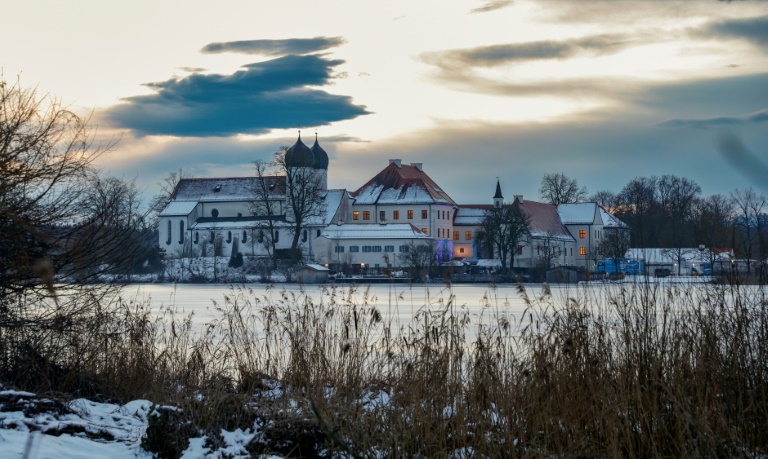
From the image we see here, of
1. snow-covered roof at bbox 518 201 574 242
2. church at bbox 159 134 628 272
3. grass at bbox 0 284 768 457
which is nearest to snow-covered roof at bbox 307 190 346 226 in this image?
Result: church at bbox 159 134 628 272

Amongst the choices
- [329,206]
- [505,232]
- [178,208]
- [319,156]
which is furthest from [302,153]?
Answer: [505,232]

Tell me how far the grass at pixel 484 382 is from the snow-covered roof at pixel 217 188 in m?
91.2

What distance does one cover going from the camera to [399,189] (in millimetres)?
107188

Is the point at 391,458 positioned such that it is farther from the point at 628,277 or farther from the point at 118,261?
the point at 118,261

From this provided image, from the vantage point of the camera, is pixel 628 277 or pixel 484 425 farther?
pixel 628 277

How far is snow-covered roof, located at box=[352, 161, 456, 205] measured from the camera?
10512 cm

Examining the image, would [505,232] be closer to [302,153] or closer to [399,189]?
[399,189]

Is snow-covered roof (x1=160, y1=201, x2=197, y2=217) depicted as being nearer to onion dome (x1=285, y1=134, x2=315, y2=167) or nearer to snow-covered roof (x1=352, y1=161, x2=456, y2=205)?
onion dome (x1=285, y1=134, x2=315, y2=167)

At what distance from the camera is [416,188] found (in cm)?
10600

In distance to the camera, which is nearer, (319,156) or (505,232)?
(505,232)

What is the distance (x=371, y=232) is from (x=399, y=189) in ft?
61.3

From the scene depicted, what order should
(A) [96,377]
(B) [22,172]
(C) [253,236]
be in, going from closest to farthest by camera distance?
(B) [22,172], (A) [96,377], (C) [253,236]

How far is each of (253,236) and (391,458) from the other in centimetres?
8301

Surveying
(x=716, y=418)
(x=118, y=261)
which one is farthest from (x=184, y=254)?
(x=716, y=418)
